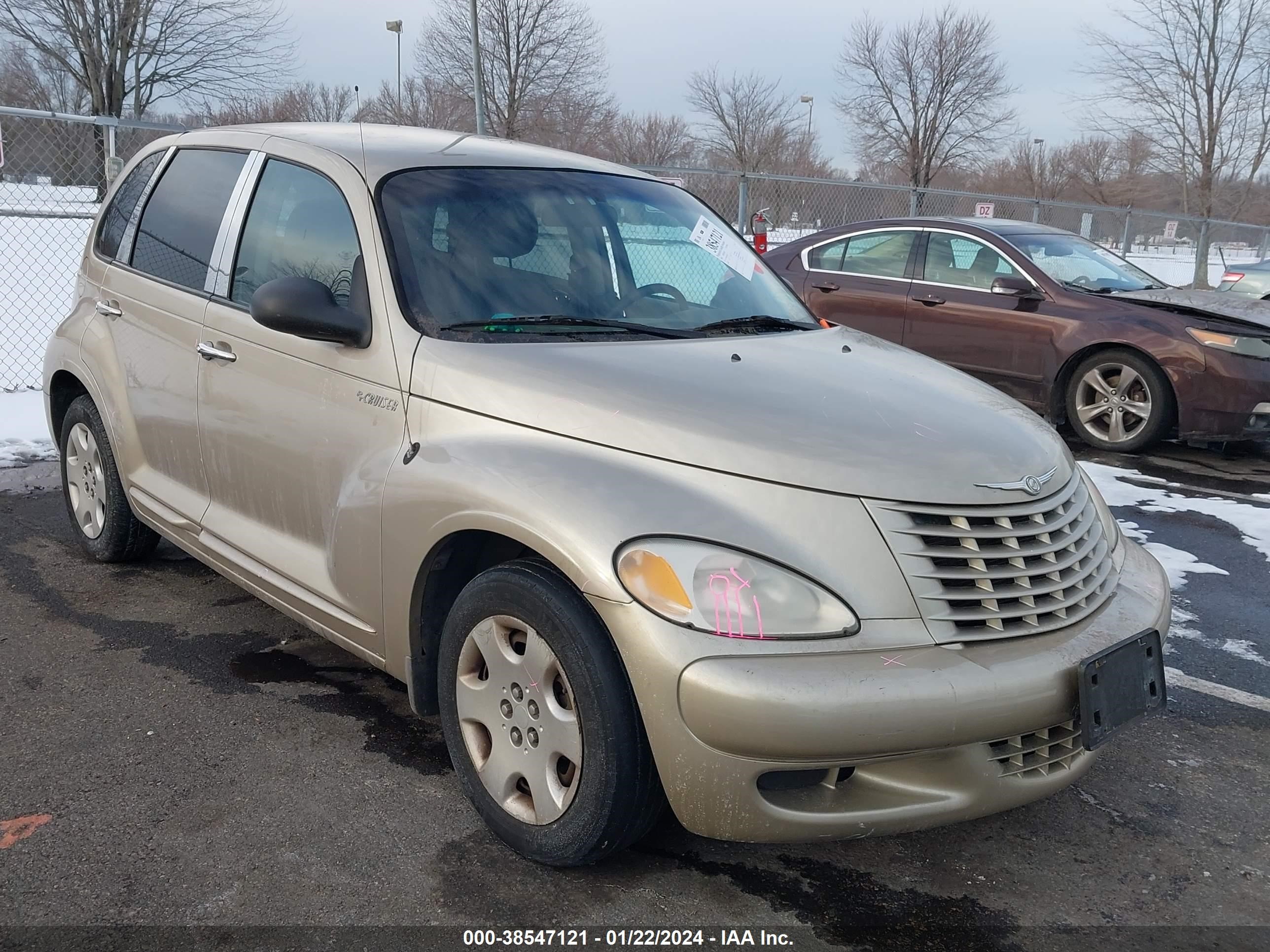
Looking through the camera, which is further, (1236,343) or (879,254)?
(879,254)

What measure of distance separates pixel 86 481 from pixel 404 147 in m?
2.30

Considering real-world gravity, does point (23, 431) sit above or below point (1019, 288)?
below

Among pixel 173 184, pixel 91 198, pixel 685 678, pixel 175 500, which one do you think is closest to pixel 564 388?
pixel 685 678

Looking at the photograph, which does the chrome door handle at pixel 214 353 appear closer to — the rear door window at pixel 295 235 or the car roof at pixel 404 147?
Answer: the rear door window at pixel 295 235

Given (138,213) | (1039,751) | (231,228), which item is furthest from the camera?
→ (138,213)

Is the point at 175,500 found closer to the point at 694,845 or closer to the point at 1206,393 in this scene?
the point at 694,845

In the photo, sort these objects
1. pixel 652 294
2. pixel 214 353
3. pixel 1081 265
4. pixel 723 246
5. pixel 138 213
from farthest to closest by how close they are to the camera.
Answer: pixel 1081 265, pixel 138 213, pixel 723 246, pixel 214 353, pixel 652 294

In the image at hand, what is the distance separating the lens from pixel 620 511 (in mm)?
2465

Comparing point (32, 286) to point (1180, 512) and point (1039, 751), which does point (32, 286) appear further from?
point (1039, 751)

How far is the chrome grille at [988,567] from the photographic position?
246cm

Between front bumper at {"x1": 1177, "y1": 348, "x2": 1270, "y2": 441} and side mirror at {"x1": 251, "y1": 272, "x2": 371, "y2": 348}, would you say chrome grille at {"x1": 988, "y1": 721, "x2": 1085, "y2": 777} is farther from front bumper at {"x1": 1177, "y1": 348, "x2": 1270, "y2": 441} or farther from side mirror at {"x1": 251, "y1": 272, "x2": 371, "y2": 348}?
front bumper at {"x1": 1177, "y1": 348, "x2": 1270, "y2": 441}

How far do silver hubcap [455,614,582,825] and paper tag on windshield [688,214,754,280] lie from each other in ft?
5.78

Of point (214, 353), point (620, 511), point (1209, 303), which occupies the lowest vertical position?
point (620, 511)

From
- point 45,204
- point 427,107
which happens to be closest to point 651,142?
point 427,107
